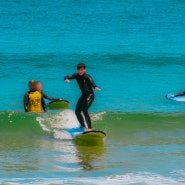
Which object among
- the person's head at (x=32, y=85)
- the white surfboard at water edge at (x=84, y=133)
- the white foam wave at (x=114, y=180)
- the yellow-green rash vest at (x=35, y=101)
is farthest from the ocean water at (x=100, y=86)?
the person's head at (x=32, y=85)

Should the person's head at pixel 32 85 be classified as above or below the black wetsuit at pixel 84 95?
above

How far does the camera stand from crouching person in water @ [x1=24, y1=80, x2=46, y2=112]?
48.4 ft

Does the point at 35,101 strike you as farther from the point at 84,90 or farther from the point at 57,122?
the point at 84,90

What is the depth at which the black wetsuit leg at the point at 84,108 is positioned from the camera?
42.9ft

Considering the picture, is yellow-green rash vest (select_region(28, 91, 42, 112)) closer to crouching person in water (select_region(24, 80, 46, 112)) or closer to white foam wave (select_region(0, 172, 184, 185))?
crouching person in water (select_region(24, 80, 46, 112))

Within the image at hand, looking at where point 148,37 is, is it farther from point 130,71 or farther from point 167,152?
point 167,152

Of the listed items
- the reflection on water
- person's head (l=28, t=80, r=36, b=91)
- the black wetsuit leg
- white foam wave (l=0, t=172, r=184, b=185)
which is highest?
person's head (l=28, t=80, r=36, b=91)

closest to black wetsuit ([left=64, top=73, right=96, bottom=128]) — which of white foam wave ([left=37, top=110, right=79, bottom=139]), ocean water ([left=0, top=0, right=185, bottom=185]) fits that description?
ocean water ([left=0, top=0, right=185, bottom=185])

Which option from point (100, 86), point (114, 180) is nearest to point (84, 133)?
point (114, 180)

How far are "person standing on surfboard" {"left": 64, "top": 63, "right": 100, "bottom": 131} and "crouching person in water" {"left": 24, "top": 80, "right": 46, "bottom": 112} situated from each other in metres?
1.84

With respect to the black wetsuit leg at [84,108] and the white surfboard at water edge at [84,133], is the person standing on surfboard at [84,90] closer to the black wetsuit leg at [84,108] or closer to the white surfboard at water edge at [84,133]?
the black wetsuit leg at [84,108]

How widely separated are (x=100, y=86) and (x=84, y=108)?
42.3 ft

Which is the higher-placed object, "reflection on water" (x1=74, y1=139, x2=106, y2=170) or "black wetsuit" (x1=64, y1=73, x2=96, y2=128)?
"black wetsuit" (x1=64, y1=73, x2=96, y2=128)

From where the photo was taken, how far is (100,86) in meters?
26.0
